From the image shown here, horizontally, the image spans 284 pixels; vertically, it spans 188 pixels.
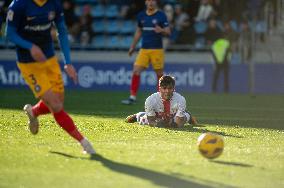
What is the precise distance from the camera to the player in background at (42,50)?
9.90 metres

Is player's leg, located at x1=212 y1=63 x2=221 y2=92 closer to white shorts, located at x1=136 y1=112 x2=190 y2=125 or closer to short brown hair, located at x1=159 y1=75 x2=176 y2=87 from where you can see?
white shorts, located at x1=136 y1=112 x2=190 y2=125

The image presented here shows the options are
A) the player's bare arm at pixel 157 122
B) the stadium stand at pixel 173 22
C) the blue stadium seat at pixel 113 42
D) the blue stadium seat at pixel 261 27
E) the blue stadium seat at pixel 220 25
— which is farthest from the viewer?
the blue stadium seat at pixel 261 27

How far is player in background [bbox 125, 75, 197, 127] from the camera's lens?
13202mm

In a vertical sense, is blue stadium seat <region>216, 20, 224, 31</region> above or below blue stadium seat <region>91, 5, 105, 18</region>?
below

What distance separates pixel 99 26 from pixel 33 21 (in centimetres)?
1795

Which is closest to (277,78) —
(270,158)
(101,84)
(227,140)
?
(101,84)

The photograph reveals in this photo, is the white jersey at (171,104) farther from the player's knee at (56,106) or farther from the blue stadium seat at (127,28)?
the blue stadium seat at (127,28)

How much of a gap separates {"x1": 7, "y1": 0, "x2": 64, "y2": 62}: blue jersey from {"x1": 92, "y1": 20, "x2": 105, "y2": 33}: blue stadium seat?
1745cm

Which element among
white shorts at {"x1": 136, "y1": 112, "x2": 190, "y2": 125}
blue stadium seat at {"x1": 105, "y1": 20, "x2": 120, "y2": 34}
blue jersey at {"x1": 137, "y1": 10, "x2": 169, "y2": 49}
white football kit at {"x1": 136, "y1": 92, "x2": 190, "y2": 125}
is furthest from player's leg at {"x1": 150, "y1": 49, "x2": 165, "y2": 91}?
blue stadium seat at {"x1": 105, "y1": 20, "x2": 120, "y2": 34}

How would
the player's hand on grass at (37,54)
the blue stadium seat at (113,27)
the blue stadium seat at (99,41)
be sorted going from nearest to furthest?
the player's hand on grass at (37,54)
the blue stadium seat at (99,41)
the blue stadium seat at (113,27)

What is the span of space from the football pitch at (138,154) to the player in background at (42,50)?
0.50 metres

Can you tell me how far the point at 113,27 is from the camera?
2788cm

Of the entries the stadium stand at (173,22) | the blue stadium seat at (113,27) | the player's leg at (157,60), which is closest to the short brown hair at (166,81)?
the player's leg at (157,60)

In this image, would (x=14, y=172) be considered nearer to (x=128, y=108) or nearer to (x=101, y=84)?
(x=128, y=108)
